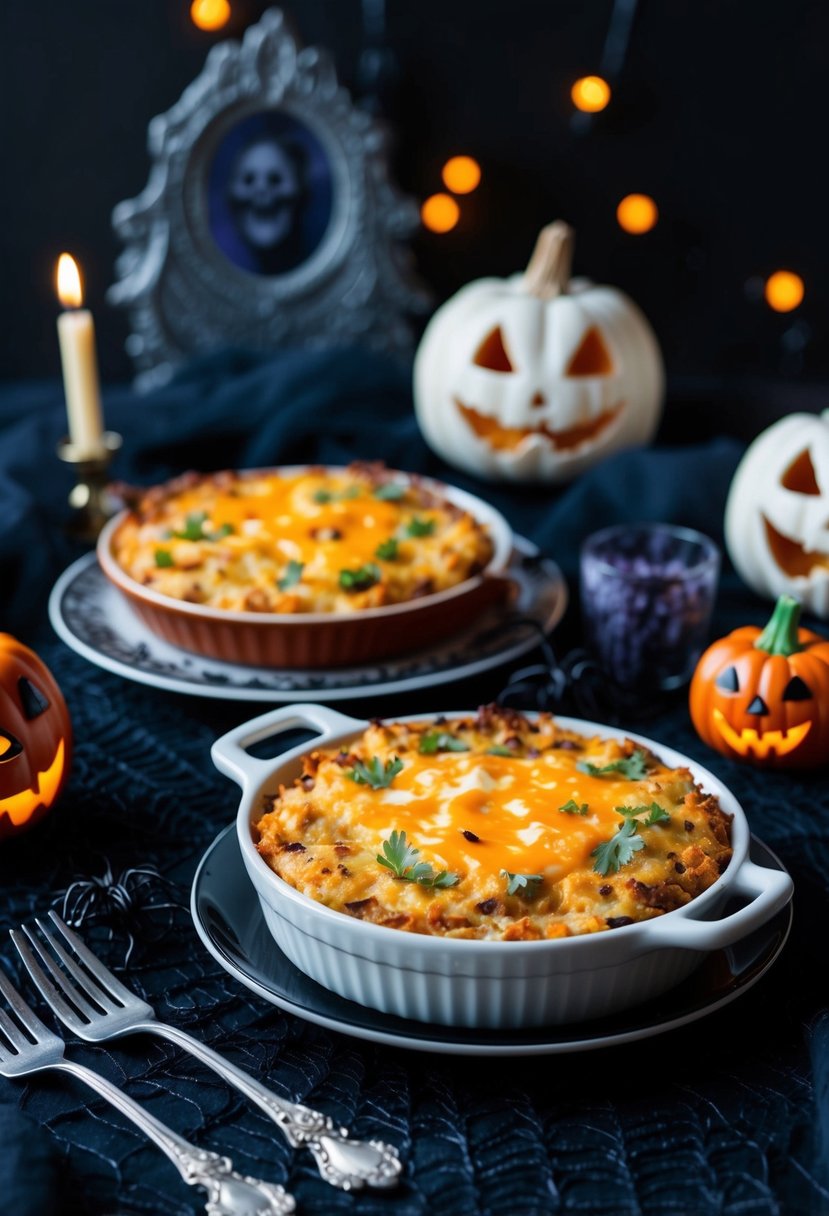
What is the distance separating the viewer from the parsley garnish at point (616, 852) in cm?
166

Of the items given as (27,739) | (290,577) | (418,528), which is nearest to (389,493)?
(418,528)

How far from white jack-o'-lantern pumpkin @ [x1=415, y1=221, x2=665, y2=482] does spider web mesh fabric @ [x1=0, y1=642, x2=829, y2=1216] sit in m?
1.75

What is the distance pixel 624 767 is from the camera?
1.91 meters

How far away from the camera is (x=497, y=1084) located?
Result: 1.62 metres

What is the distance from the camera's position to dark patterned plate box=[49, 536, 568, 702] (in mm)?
2447

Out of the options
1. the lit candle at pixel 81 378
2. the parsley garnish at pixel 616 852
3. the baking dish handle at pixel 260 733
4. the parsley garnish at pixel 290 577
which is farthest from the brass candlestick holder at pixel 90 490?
the parsley garnish at pixel 616 852

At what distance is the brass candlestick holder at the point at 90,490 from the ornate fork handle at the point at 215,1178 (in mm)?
1905

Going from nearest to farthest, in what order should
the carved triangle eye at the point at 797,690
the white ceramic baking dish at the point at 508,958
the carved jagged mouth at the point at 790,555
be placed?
the white ceramic baking dish at the point at 508,958 < the carved triangle eye at the point at 797,690 < the carved jagged mouth at the point at 790,555

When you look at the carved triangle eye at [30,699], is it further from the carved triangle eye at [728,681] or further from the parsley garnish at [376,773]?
the carved triangle eye at [728,681]

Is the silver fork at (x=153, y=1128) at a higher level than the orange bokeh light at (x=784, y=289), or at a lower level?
lower

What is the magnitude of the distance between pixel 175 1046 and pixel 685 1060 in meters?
0.63

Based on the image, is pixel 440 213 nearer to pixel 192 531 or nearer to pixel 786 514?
pixel 786 514

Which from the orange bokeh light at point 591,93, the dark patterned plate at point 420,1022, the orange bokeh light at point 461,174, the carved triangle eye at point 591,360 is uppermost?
the orange bokeh light at point 591,93

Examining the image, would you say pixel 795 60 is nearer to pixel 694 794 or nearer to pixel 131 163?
pixel 131 163
